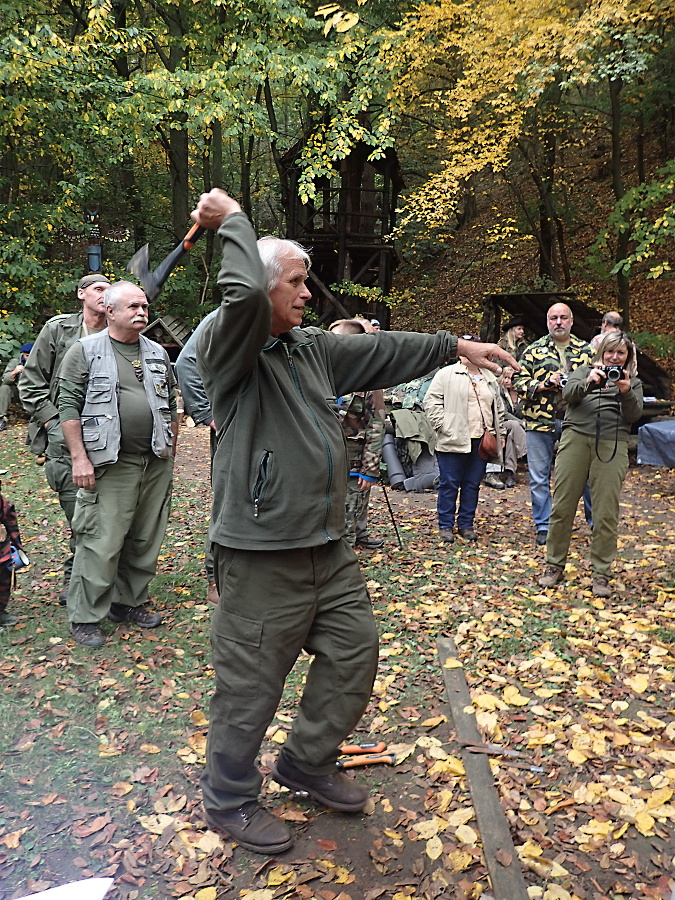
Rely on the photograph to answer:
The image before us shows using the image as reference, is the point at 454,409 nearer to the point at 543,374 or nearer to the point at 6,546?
the point at 543,374

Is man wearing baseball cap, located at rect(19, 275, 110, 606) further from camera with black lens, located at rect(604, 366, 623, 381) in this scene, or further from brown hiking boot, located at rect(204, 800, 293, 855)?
camera with black lens, located at rect(604, 366, 623, 381)

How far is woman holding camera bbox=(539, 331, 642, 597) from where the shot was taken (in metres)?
5.84

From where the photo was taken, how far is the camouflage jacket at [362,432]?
22.1ft

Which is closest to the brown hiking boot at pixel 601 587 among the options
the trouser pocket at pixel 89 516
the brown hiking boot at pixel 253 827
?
the brown hiking boot at pixel 253 827

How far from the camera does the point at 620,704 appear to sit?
4414 millimetres

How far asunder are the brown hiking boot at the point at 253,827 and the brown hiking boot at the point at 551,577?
4004mm

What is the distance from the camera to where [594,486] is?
241 inches

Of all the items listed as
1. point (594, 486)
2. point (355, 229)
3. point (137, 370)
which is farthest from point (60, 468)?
point (355, 229)

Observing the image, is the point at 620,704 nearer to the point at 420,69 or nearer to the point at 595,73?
the point at 595,73

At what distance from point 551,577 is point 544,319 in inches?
349

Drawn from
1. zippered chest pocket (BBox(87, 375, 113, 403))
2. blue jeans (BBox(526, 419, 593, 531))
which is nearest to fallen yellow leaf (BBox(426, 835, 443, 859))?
zippered chest pocket (BBox(87, 375, 113, 403))

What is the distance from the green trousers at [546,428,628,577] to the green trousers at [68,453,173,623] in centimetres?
334

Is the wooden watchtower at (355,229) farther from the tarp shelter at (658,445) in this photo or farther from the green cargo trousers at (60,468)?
the green cargo trousers at (60,468)

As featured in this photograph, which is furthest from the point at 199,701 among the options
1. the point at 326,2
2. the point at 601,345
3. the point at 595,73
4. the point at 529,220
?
the point at 529,220
